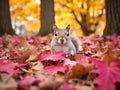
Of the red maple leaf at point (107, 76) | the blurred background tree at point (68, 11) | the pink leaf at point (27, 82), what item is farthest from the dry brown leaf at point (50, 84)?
the blurred background tree at point (68, 11)

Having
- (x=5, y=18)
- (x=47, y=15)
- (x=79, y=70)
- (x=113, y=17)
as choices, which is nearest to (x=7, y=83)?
(x=79, y=70)

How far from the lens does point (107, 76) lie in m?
1.77

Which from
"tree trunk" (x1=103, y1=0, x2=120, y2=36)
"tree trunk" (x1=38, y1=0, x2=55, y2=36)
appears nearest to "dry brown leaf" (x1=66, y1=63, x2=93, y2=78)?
"tree trunk" (x1=103, y1=0, x2=120, y2=36)

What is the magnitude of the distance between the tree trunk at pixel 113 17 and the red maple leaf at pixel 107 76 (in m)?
3.69

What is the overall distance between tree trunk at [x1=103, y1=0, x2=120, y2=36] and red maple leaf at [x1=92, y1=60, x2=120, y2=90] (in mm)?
3690

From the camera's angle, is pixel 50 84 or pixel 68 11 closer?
pixel 50 84

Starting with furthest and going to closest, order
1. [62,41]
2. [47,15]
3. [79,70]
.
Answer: [47,15]
[62,41]
[79,70]

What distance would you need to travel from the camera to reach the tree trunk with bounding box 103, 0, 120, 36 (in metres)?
5.51

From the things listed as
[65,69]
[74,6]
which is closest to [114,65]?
[65,69]

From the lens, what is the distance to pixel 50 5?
9727 millimetres

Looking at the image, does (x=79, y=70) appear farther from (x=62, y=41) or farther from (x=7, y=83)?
(x=62, y=41)

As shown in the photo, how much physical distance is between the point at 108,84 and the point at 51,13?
827 cm

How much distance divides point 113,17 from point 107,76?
401 cm

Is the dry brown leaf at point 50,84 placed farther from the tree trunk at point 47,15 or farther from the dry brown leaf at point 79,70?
the tree trunk at point 47,15
